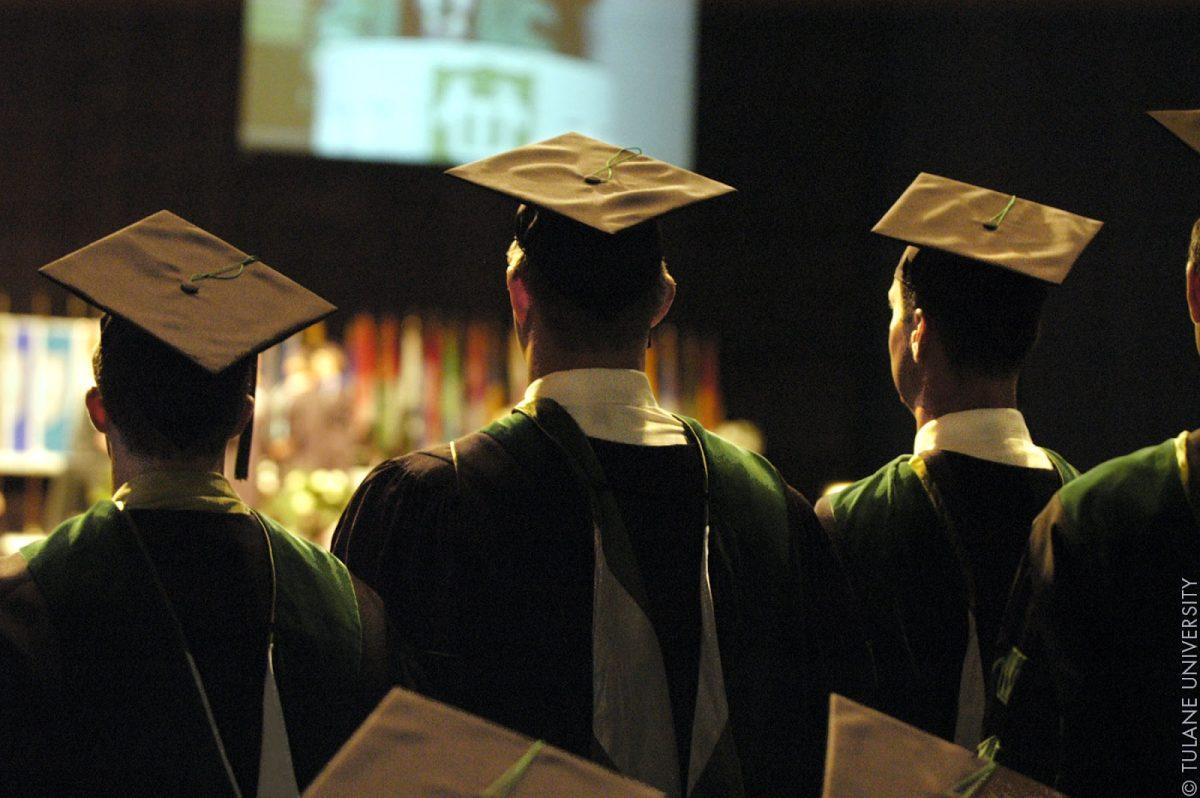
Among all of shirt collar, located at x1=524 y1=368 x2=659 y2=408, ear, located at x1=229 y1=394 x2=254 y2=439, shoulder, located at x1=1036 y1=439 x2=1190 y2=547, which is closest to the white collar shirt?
shirt collar, located at x1=524 y1=368 x2=659 y2=408

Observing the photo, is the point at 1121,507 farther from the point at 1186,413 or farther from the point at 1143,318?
the point at 1143,318

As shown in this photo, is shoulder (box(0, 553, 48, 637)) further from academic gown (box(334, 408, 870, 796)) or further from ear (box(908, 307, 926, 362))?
ear (box(908, 307, 926, 362))

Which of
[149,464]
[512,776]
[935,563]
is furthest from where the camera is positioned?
[935,563]

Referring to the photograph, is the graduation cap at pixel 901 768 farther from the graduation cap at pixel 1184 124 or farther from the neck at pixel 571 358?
the graduation cap at pixel 1184 124

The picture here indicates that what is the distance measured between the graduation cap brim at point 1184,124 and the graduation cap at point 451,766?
1071 mm

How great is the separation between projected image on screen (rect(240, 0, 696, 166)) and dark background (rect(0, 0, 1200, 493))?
12.1 inches

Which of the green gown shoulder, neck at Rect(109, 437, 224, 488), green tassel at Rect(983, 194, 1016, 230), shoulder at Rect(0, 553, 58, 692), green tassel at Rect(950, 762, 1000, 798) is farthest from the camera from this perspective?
green tassel at Rect(983, 194, 1016, 230)

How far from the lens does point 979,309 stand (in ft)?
7.62

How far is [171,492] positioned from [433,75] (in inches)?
342

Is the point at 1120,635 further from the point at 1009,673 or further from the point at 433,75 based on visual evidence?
the point at 433,75

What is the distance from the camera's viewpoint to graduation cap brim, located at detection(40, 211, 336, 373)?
1937 mm

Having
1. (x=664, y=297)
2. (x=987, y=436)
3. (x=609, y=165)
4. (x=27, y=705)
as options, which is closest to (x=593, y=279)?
(x=664, y=297)

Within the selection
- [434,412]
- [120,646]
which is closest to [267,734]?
[120,646]

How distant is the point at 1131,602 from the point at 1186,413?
16.1 feet
